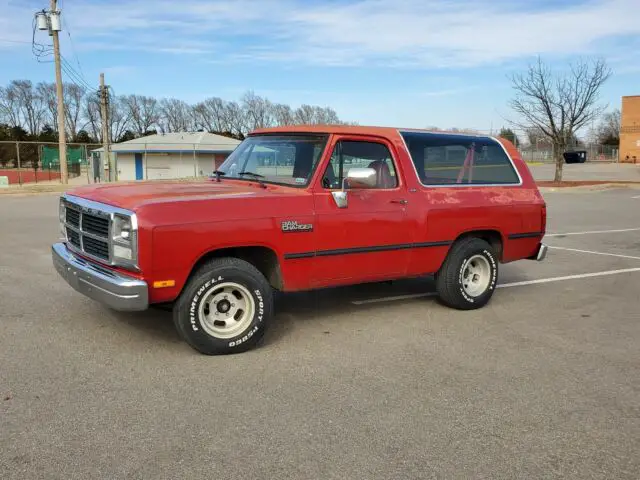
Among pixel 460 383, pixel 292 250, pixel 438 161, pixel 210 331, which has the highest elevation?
pixel 438 161

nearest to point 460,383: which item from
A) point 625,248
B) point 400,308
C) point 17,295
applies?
point 400,308

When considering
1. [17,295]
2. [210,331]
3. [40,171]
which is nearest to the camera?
[210,331]

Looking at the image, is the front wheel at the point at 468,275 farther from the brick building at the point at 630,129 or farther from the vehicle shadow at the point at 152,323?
the brick building at the point at 630,129

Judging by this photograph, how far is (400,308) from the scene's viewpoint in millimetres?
6504

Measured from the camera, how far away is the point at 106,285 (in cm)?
453

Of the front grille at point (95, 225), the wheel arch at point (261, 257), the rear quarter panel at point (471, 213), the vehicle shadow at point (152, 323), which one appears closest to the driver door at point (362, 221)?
the rear quarter panel at point (471, 213)

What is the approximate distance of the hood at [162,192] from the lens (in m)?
4.57

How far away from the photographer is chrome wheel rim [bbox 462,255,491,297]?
6516mm

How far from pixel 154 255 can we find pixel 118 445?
1.48m

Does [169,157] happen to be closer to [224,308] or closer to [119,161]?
[119,161]

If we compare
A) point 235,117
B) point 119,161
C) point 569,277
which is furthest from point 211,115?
point 569,277

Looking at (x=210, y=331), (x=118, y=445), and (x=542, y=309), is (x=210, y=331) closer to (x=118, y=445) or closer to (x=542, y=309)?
(x=118, y=445)

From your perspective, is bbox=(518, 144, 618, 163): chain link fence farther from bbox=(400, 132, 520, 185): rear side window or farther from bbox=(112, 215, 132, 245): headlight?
bbox=(112, 215, 132, 245): headlight

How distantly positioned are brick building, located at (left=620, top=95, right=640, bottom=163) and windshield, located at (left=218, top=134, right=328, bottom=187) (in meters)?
68.6
